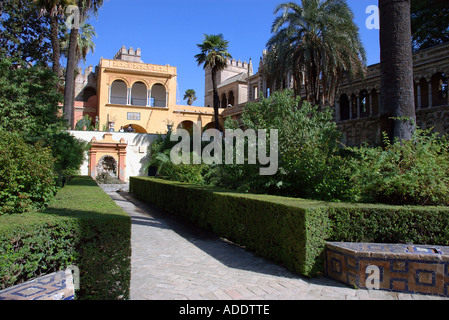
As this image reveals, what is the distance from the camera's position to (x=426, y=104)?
19.2 meters

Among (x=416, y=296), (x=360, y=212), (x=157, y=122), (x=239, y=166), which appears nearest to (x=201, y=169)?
(x=239, y=166)

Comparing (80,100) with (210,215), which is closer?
(210,215)

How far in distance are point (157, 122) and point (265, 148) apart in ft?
93.3

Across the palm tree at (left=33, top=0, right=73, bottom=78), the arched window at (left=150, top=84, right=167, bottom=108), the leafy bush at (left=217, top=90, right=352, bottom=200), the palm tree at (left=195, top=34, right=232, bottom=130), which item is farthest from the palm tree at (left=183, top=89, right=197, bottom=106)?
the leafy bush at (left=217, top=90, right=352, bottom=200)

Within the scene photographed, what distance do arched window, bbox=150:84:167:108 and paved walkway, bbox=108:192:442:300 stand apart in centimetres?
3215

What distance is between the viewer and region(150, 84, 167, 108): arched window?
38.5 meters

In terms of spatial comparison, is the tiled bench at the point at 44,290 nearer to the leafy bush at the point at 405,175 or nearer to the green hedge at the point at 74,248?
the green hedge at the point at 74,248

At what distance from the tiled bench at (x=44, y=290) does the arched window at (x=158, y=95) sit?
3612cm

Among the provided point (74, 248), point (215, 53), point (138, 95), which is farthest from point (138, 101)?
point (74, 248)

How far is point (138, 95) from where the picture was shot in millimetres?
38844

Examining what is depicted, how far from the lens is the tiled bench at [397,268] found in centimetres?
438

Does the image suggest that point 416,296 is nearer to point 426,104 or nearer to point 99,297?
point 99,297

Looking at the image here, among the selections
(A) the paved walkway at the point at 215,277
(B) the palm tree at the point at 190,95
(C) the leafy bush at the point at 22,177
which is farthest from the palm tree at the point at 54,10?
(B) the palm tree at the point at 190,95

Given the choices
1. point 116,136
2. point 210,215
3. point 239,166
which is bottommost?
point 210,215
